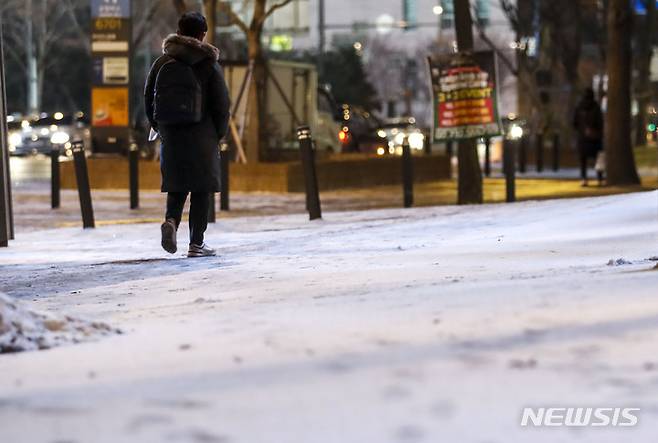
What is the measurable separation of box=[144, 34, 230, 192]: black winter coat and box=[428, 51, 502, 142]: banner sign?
29.5 feet

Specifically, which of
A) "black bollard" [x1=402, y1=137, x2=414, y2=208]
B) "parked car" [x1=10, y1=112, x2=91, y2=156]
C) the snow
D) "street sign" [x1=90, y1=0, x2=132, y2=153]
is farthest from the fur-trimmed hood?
"parked car" [x1=10, y1=112, x2=91, y2=156]

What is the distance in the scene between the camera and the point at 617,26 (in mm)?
26141

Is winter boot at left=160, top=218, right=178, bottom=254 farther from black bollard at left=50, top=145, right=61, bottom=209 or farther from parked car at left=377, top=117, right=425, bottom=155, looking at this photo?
parked car at left=377, top=117, right=425, bottom=155

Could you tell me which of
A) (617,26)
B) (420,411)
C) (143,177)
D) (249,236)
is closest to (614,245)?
(249,236)

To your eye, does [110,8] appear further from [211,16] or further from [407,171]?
[407,171]

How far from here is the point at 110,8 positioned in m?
33.2

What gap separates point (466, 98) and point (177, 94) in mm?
9589

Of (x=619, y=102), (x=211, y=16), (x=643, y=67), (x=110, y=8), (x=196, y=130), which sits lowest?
(x=196, y=130)

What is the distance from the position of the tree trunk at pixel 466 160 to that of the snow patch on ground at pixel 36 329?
1410 centimetres

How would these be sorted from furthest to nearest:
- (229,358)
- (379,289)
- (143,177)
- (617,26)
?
1. (143,177)
2. (617,26)
3. (379,289)
4. (229,358)

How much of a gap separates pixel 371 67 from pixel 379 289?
313 ft

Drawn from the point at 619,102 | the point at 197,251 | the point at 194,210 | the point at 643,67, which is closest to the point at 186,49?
the point at 194,210

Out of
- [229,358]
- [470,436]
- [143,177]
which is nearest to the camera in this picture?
[470,436]

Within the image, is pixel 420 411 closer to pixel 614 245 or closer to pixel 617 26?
pixel 614 245
